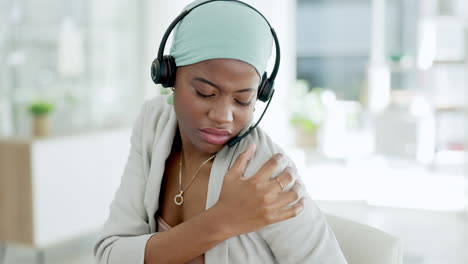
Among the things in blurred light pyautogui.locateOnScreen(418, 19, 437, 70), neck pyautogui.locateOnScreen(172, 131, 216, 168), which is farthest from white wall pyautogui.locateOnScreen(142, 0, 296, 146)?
neck pyautogui.locateOnScreen(172, 131, 216, 168)

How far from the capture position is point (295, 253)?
0.96 meters

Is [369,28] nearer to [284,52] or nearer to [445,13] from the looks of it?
[284,52]

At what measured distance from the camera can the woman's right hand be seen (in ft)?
3.02

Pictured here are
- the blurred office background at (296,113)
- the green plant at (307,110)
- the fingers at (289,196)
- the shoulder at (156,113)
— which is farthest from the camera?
the green plant at (307,110)

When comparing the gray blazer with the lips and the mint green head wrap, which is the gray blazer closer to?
the lips

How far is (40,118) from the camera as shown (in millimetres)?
3473

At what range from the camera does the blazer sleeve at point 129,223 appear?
3.52 ft

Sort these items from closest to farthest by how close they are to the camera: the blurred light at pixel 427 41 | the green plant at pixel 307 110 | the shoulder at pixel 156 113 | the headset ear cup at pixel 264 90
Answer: the headset ear cup at pixel 264 90, the shoulder at pixel 156 113, the blurred light at pixel 427 41, the green plant at pixel 307 110

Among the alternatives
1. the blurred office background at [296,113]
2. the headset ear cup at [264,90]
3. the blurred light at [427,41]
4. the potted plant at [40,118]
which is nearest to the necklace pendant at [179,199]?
the headset ear cup at [264,90]

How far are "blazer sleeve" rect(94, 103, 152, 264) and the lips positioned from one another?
0.22 m

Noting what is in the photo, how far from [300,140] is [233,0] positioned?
638 cm

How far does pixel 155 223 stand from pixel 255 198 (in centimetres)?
31

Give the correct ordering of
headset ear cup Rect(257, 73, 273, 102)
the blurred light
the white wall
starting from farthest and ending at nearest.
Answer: the blurred light, the white wall, headset ear cup Rect(257, 73, 273, 102)

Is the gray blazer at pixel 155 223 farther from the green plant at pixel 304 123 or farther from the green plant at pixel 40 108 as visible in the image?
the green plant at pixel 304 123
